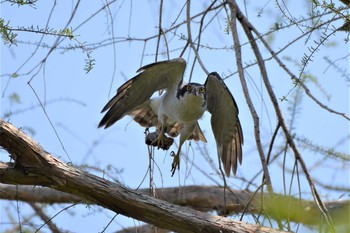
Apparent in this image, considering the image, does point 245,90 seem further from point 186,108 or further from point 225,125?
point 225,125

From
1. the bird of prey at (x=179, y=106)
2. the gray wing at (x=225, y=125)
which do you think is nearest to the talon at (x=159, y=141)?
the bird of prey at (x=179, y=106)

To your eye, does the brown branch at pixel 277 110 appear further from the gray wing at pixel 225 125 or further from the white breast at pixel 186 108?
the gray wing at pixel 225 125

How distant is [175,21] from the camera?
4148 mm

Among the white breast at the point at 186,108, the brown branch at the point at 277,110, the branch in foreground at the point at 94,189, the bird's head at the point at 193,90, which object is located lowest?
the branch in foreground at the point at 94,189

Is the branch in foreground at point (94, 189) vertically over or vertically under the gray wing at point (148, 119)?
under

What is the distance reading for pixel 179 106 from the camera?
16.3 ft

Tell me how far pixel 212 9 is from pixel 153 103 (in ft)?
4.59

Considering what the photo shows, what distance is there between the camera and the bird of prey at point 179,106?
495 centimetres

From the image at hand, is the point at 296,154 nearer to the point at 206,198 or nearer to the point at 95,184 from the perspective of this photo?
the point at 95,184

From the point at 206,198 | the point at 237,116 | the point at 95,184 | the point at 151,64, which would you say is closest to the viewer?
the point at 95,184

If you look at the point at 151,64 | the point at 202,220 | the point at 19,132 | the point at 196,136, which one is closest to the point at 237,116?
the point at 196,136

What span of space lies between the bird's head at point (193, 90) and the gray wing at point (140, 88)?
0.16 meters

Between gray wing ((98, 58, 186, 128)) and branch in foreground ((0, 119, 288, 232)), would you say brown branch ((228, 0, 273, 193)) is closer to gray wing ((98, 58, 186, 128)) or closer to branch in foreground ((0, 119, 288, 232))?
branch in foreground ((0, 119, 288, 232))

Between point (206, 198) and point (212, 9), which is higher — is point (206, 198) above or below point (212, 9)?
below
